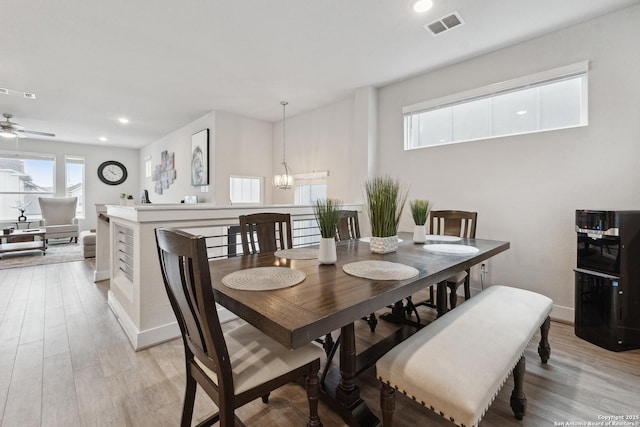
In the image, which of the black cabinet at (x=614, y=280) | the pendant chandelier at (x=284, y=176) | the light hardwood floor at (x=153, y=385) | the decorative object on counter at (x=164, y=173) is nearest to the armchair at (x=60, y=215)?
the decorative object on counter at (x=164, y=173)

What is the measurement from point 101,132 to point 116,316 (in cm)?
606

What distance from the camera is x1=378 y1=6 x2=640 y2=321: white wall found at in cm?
242

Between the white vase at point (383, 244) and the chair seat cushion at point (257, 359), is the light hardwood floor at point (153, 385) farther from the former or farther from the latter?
the white vase at point (383, 244)

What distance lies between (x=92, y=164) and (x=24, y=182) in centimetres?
152

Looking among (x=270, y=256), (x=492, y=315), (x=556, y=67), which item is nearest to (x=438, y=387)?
(x=492, y=315)

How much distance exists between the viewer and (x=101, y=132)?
6812 millimetres

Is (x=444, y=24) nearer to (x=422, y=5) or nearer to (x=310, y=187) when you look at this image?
(x=422, y=5)

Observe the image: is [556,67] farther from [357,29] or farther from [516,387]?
[516,387]

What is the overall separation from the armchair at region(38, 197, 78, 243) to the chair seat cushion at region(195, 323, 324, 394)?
766 cm

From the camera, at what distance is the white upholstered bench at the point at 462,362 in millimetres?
970

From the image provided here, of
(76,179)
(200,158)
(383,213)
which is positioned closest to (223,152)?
(200,158)

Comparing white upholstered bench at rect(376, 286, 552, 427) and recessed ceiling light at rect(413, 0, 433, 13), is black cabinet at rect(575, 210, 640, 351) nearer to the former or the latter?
white upholstered bench at rect(376, 286, 552, 427)

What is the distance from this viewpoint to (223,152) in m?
5.29

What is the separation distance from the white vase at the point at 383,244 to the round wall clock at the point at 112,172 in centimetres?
951
